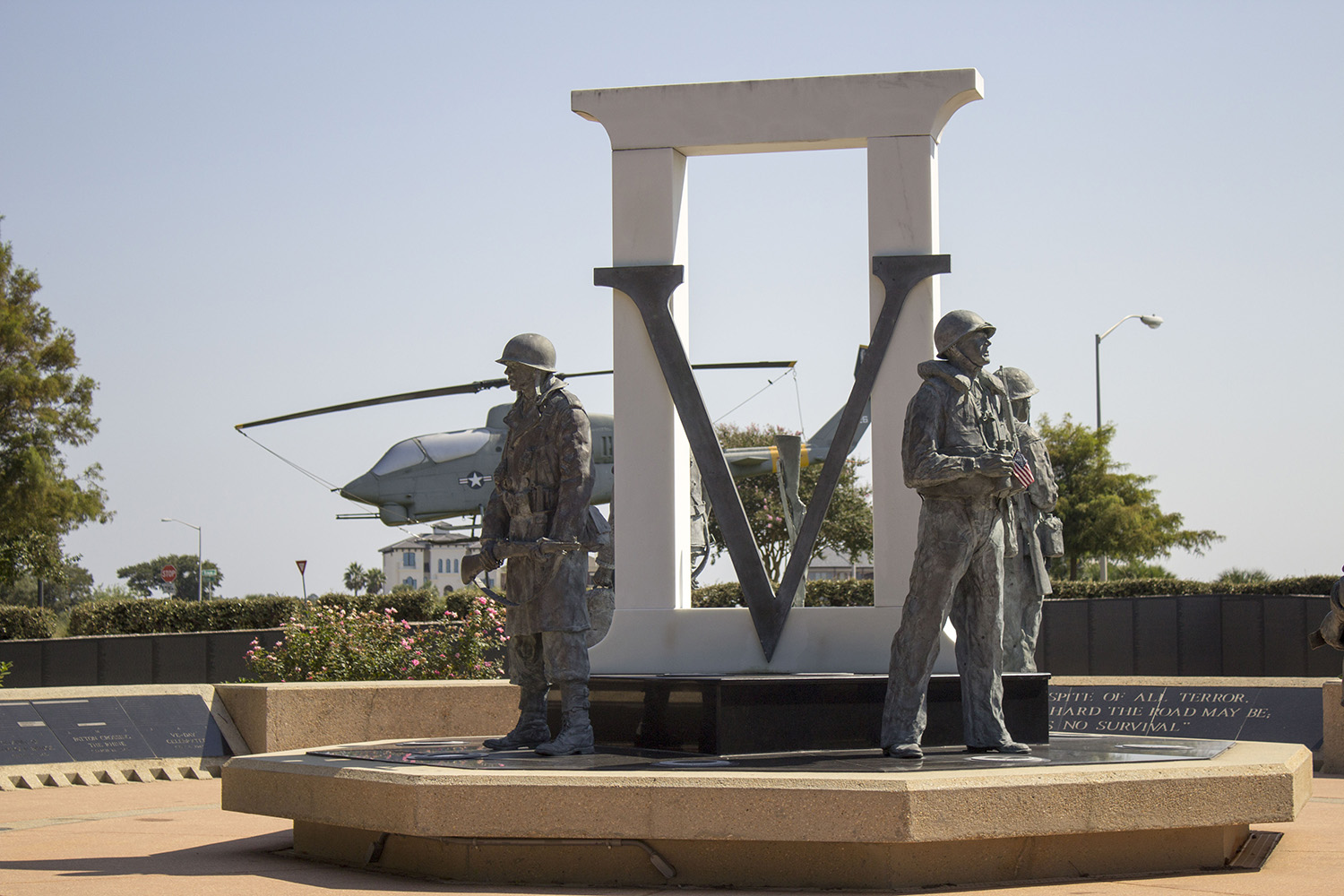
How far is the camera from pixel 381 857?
689cm

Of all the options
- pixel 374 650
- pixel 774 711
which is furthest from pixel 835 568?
pixel 774 711

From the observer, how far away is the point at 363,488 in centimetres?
3170

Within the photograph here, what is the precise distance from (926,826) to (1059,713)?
766 cm

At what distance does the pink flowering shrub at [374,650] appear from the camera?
45.0ft

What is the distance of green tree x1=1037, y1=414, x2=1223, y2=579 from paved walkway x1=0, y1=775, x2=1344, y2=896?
1163 inches

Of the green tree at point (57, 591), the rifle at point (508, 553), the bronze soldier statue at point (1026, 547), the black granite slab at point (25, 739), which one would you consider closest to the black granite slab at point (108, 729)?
the black granite slab at point (25, 739)

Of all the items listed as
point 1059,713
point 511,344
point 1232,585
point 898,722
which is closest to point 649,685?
point 898,722

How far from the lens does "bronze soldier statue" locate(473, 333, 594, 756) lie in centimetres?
755

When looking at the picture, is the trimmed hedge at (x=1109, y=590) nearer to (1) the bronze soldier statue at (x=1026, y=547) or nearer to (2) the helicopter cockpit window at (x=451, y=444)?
(2) the helicopter cockpit window at (x=451, y=444)

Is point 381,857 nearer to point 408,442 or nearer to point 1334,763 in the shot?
point 1334,763

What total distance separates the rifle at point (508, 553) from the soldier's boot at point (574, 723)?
0.57m

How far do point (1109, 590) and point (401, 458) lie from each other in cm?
1595

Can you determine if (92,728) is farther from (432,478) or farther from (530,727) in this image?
(432,478)

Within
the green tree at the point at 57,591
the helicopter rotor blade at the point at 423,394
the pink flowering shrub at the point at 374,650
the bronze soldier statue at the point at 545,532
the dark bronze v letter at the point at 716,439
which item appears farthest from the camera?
the green tree at the point at 57,591
